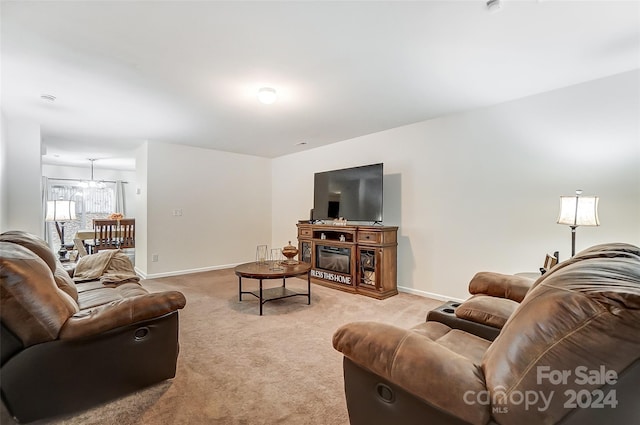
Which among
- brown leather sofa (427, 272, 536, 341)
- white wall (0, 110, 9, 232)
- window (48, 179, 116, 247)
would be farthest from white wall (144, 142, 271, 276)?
brown leather sofa (427, 272, 536, 341)

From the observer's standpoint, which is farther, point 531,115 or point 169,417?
point 531,115

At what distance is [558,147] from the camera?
2.91 meters

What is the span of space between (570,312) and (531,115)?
304cm

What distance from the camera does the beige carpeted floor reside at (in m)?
1.61

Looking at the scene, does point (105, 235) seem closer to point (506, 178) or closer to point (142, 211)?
point (142, 211)

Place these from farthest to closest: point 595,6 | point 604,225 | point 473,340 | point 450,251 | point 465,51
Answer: point 450,251 → point 604,225 → point 465,51 → point 595,6 → point 473,340

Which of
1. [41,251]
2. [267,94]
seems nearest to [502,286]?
[267,94]

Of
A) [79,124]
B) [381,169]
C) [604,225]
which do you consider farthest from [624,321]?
[79,124]

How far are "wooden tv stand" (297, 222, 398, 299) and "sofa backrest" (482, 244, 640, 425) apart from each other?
2.95m

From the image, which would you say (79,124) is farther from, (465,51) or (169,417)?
(465,51)

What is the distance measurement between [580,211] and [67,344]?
11.8ft

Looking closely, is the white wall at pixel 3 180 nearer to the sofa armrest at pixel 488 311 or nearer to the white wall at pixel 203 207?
the white wall at pixel 203 207

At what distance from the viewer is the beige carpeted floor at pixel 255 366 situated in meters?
1.61

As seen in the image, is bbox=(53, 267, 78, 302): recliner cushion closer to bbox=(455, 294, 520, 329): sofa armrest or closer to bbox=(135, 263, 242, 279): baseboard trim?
bbox=(455, 294, 520, 329): sofa armrest
